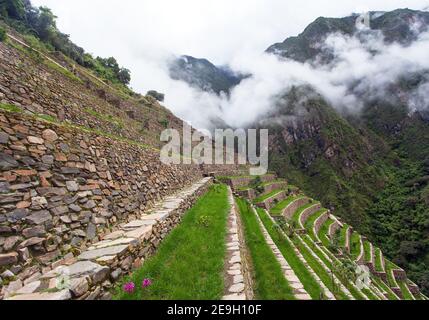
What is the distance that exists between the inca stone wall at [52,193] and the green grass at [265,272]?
144 inches

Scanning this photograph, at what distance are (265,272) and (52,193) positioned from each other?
212 inches

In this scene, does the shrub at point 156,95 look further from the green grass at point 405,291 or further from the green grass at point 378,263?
the green grass at point 405,291

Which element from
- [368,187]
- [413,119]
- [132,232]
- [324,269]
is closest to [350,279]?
[324,269]

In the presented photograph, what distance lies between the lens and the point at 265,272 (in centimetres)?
662

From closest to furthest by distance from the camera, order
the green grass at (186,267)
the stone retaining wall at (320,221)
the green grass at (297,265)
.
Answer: the green grass at (186,267)
the green grass at (297,265)
the stone retaining wall at (320,221)

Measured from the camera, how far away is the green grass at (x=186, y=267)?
382 centimetres

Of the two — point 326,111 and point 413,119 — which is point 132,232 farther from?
point 413,119

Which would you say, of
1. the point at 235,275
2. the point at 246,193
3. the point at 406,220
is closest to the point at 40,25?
the point at 246,193

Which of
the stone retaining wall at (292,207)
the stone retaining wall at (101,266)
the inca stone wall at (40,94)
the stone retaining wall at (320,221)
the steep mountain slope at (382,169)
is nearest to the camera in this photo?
the stone retaining wall at (101,266)

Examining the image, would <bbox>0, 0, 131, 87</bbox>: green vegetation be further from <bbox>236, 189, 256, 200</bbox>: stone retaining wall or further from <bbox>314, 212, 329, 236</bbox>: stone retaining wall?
<bbox>314, 212, 329, 236</bbox>: stone retaining wall

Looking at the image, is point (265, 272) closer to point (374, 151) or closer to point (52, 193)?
point (52, 193)

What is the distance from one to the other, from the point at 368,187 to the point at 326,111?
53724 mm

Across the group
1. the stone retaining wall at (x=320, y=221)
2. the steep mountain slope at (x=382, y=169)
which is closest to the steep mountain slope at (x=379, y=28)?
the steep mountain slope at (x=382, y=169)
